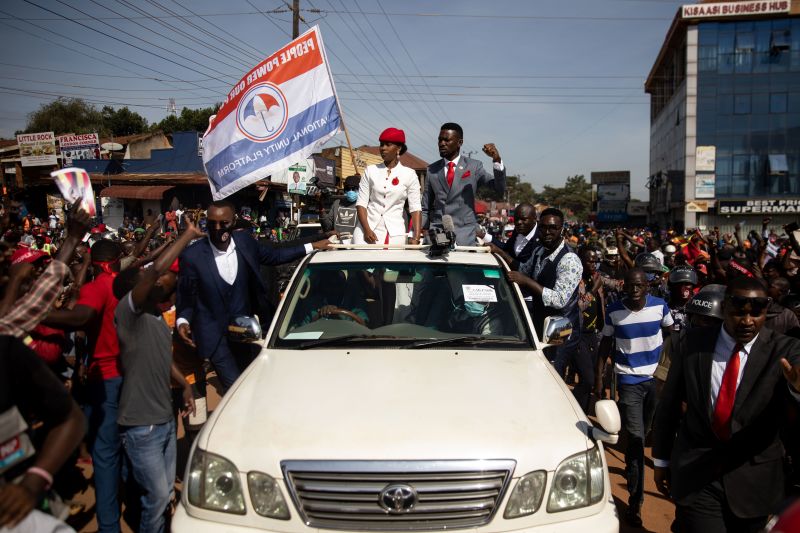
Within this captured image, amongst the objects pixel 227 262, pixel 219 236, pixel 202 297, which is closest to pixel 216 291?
pixel 202 297

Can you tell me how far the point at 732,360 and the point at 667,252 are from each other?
10.1 meters

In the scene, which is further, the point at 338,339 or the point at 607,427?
the point at 338,339

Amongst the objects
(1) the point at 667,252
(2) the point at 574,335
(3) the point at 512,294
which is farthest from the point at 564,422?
(1) the point at 667,252

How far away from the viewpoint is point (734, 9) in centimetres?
4141

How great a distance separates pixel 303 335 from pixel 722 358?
91.0 inches

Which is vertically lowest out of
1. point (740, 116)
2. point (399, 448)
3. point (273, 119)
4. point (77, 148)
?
point (399, 448)

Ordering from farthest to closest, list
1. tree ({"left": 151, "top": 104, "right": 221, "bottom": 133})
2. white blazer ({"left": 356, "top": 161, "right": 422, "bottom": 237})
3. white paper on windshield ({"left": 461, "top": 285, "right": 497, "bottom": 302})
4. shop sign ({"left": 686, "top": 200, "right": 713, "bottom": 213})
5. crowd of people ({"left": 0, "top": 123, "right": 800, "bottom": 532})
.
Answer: tree ({"left": 151, "top": 104, "right": 221, "bottom": 133}) → shop sign ({"left": 686, "top": 200, "right": 713, "bottom": 213}) → white blazer ({"left": 356, "top": 161, "right": 422, "bottom": 237}) → white paper on windshield ({"left": 461, "top": 285, "right": 497, "bottom": 302}) → crowd of people ({"left": 0, "top": 123, "right": 800, "bottom": 532})

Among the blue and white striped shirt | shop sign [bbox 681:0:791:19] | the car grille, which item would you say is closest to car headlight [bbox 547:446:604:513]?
the car grille

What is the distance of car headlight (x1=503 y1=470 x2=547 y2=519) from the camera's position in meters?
2.60

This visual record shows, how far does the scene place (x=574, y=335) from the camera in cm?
533

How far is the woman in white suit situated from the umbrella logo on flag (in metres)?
1.34

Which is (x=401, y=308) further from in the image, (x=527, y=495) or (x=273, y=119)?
(x=273, y=119)

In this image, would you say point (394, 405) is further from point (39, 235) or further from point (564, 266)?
point (39, 235)

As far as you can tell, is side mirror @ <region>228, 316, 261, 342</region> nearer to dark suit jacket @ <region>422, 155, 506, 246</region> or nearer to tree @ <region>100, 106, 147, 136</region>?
dark suit jacket @ <region>422, 155, 506, 246</region>
